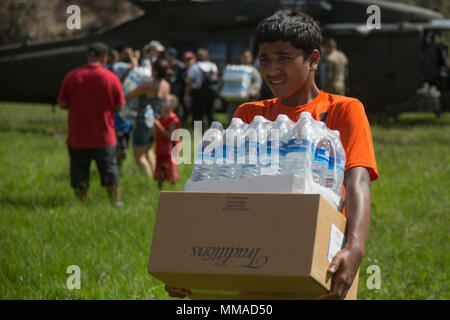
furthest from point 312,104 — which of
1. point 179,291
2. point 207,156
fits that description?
point 179,291

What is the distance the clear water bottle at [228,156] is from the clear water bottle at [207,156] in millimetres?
28

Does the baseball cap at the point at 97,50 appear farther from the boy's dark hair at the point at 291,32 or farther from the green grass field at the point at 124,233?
the boy's dark hair at the point at 291,32

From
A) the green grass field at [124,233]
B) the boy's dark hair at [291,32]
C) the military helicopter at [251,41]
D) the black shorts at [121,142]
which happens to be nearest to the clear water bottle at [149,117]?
the green grass field at [124,233]

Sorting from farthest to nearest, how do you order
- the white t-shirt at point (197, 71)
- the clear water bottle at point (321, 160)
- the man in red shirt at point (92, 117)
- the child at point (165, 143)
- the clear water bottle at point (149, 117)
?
the white t-shirt at point (197, 71), the clear water bottle at point (149, 117), the child at point (165, 143), the man in red shirt at point (92, 117), the clear water bottle at point (321, 160)

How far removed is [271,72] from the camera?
2609 mm

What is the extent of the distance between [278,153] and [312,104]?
488mm

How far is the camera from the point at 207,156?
246cm

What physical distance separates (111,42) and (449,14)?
92.7 ft

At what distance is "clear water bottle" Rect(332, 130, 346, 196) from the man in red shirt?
18.9 ft

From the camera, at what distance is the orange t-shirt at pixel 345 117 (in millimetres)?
2508

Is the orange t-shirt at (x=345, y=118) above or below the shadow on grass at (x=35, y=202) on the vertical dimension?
above

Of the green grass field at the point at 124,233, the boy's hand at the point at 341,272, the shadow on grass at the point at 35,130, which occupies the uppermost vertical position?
the boy's hand at the point at 341,272
